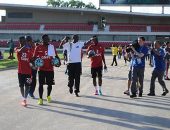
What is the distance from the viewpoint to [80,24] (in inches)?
3029

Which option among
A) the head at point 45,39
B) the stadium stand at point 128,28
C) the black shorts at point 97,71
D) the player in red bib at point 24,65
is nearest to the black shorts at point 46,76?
the player in red bib at point 24,65

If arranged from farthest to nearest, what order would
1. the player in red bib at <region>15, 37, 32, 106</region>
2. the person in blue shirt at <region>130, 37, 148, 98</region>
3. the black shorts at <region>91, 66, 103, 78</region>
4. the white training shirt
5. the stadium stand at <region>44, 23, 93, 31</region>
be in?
the stadium stand at <region>44, 23, 93, 31</region> → the black shorts at <region>91, 66, 103, 78</region> → the white training shirt → the person in blue shirt at <region>130, 37, 148, 98</region> → the player in red bib at <region>15, 37, 32, 106</region>

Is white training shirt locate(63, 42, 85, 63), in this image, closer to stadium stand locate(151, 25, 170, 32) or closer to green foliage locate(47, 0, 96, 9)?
stadium stand locate(151, 25, 170, 32)

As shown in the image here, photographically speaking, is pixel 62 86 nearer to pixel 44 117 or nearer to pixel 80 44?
pixel 80 44

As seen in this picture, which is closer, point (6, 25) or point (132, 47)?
point (132, 47)

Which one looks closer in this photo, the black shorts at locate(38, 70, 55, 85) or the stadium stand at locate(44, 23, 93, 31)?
A: the black shorts at locate(38, 70, 55, 85)

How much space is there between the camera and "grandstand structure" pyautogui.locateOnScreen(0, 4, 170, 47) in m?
73.3

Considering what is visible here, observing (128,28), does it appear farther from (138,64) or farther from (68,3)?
(138,64)

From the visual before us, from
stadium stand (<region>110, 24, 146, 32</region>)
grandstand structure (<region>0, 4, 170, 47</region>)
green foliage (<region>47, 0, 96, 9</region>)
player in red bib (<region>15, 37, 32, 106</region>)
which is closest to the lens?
player in red bib (<region>15, 37, 32, 106</region>)

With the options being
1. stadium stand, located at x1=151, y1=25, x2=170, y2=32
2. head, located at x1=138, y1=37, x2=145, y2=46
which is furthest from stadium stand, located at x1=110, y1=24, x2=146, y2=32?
head, located at x1=138, y1=37, x2=145, y2=46

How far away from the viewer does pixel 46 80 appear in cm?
1209

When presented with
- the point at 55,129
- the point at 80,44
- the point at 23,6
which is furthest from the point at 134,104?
the point at 23,6

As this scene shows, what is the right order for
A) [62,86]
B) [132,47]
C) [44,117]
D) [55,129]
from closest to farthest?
1. [55,129]
2. [44,117]
3. [132,47]
4. [62,86]

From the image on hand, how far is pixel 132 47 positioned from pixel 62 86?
4416mm
